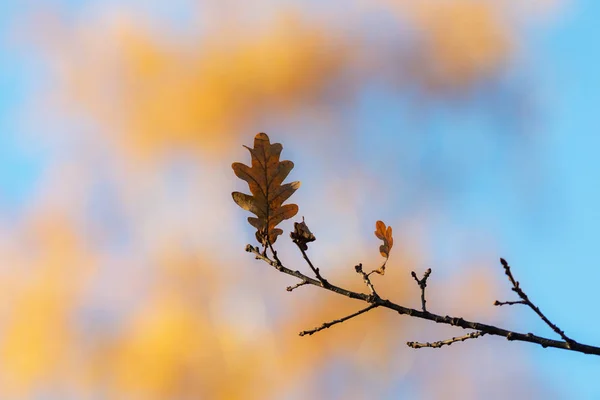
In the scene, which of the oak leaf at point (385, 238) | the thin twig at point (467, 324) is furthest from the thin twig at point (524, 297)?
the oak leaf at point (385, 238)

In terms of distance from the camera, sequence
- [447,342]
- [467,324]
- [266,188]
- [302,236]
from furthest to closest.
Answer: [266,188] < [302,236] < [447,342] < [467,324]

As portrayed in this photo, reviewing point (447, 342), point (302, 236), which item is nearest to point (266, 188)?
point (302, 236)

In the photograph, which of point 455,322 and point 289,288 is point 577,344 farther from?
point 289,288

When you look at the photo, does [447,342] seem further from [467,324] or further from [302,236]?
[302,236]

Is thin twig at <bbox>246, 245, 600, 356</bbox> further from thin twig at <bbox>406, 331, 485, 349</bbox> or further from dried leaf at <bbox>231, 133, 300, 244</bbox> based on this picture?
dried leaf at <bbox>231, 133, 300, 244</bbox>

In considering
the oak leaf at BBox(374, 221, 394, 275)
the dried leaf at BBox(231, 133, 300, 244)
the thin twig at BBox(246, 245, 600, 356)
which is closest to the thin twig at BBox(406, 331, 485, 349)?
the thin twig at BBox(246, 245, 600, 356)

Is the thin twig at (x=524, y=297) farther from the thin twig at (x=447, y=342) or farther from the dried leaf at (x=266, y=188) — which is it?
the dried leaf at (x=266, y=188)
